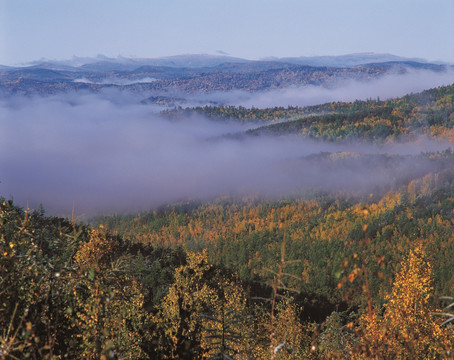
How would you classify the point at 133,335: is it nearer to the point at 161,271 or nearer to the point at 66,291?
the point at 66,291

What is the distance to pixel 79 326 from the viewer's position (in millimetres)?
17641

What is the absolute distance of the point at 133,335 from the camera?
23.6m

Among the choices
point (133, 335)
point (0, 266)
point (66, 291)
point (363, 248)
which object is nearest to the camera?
point (363, 248)

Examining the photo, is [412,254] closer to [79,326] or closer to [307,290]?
[79,326]

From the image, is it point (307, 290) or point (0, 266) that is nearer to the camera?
point (0, 266)

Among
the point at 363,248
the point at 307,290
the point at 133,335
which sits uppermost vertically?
the point at 363,248

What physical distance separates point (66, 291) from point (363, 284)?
13715mm

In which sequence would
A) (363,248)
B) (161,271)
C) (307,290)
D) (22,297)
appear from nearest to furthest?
(363,248) → (22,297) → (161,271) → (307,290)

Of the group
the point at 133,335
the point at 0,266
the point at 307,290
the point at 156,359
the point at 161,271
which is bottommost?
the point at 307,290

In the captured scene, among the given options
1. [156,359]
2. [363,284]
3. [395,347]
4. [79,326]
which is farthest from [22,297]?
[395,347]

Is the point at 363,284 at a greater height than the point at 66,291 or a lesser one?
greater

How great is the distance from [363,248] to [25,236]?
13323mm

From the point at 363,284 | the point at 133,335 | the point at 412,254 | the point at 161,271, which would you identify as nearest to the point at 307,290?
the point at 161,271

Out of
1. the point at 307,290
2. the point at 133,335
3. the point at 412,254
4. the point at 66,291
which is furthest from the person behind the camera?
the point at 307,290
